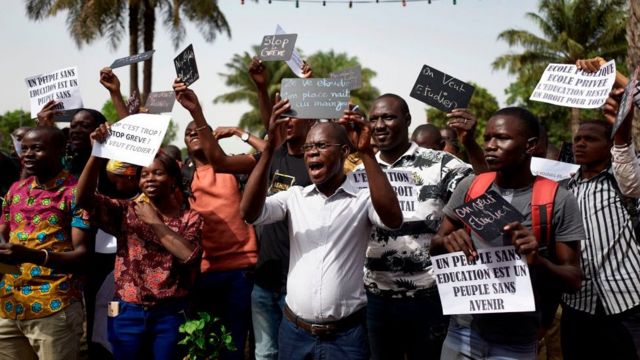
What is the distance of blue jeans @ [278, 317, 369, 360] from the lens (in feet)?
11.2

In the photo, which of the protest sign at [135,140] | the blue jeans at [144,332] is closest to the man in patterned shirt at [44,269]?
the blue jeans at [144,332]

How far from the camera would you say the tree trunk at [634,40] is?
639 centimetres

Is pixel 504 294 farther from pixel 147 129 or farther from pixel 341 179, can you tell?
pixel 147 129

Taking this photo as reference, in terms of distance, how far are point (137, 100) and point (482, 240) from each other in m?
3.01

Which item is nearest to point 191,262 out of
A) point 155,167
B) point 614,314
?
point 155,167

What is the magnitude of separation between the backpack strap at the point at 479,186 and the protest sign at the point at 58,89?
3448 millimetres

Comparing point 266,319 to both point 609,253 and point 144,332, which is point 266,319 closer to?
point 144,332

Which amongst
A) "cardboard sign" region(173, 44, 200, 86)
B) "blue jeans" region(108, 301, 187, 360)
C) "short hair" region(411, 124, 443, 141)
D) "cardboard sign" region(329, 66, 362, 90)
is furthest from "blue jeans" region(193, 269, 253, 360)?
"short hair" region(411, 124, 443, 141)

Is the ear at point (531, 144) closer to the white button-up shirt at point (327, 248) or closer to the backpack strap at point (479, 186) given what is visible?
the backpack strap at point (479, 186)

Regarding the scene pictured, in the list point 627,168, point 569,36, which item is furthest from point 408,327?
point 569,36

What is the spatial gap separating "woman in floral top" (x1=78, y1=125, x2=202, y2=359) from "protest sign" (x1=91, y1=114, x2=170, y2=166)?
66 mm

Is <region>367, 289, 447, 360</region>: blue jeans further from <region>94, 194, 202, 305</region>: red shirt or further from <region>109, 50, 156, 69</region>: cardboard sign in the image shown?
<region>109, 50, 156, 69</region>: cardboard sign

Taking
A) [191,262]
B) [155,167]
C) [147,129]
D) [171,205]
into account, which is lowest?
[191,262]

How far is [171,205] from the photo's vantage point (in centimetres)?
434
